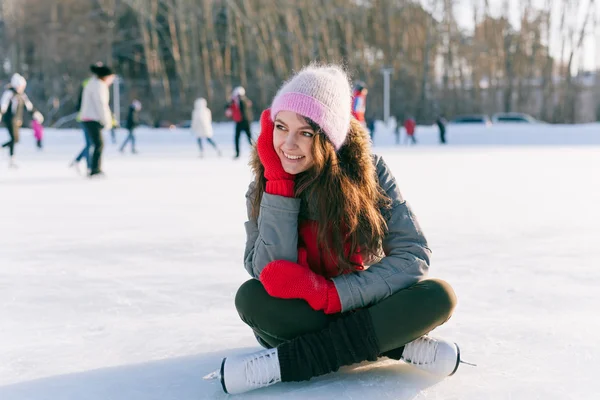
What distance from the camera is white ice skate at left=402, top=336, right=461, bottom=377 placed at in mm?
1751

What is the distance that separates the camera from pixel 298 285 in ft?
5.51

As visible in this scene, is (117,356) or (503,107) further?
(503,107)

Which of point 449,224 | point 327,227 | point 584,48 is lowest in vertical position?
point 449,224

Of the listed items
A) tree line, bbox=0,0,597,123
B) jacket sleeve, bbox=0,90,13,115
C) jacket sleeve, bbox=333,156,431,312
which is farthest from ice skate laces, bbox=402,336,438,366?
tree line, bbox=0,0,597,123

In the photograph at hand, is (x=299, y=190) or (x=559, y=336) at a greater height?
(x=299, y=190)

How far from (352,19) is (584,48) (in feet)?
35.3

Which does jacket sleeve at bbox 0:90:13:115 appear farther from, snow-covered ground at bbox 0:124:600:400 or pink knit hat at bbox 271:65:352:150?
pink knit hat at bbox 271:65:352:150

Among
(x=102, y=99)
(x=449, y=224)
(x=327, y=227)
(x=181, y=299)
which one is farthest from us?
(x=102, y=99)

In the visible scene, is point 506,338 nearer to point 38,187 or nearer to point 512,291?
point 512,291

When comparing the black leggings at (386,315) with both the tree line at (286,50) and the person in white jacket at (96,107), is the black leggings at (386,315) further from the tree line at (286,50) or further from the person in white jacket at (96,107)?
the tree line at (286,50)

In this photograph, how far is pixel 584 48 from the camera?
32125mm

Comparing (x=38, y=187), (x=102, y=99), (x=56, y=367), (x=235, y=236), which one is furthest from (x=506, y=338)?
(x=102, y=99)

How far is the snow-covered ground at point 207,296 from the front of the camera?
178 cm

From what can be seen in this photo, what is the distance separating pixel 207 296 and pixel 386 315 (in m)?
1.17
